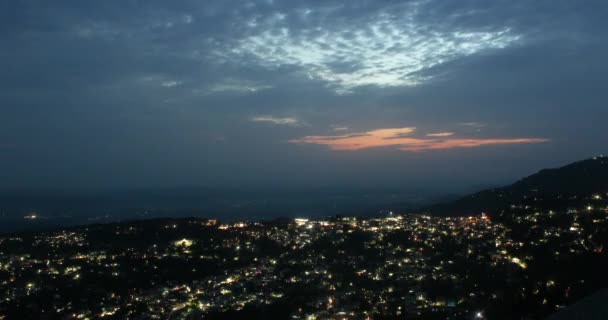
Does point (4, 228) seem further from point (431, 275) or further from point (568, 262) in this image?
point (568, 262)

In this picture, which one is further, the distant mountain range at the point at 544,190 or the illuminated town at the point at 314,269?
the distant mountain range at the point at 544,190

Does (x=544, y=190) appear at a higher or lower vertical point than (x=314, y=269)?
higher

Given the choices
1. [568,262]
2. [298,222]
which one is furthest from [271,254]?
[568,262]

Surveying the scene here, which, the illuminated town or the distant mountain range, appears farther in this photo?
the distant mountain range

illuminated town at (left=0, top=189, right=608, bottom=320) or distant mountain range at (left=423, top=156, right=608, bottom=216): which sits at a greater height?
distant mountain range at (left=423, top=156, right=608, bottom=216)

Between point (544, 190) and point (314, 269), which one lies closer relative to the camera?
point (314, 269)

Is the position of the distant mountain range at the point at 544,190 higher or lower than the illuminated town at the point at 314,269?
higher
